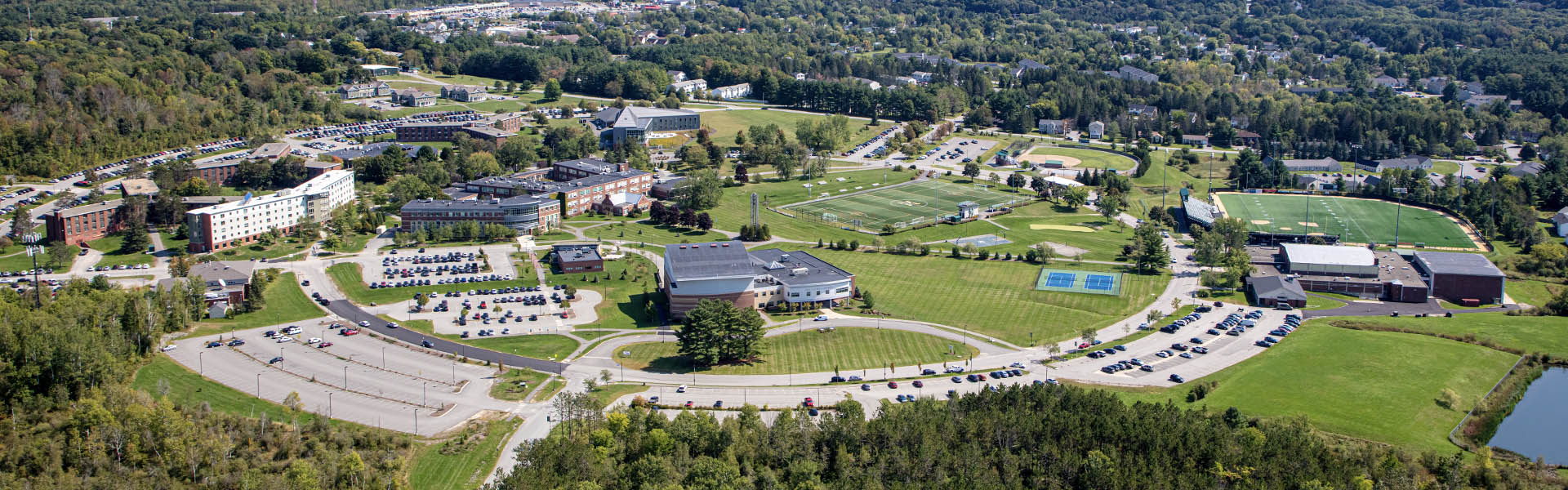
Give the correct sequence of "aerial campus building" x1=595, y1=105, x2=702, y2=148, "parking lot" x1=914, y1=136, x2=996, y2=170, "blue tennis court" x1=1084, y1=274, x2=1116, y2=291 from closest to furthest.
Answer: "blue tennis court" x1=1084, y1=274, x2=1116, y2=291, "parking lot" x1=914, y1=136, x2=996, y2=170, "aerial campus building" x1=595, y1=105, x2=702, y2=148

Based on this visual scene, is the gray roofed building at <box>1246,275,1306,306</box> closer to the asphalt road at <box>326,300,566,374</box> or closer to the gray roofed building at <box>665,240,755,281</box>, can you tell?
the gray roofed building at <box>665,240,755,281</box>

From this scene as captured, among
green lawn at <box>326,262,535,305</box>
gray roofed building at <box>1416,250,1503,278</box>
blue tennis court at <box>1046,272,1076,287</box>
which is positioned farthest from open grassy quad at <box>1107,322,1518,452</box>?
green lawn at <box>326,262,535,305</box>

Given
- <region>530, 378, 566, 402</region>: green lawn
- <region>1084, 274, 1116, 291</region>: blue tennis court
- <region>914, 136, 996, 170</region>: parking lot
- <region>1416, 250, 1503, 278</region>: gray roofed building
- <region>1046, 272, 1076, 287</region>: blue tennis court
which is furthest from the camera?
<region>914, 136, 996, 170</region>: parking lot

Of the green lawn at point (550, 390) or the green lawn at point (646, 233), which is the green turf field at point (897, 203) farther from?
the green lawn at point (550, 390)

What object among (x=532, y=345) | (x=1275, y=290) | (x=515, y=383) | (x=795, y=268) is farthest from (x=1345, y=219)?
(x=515, y=383)

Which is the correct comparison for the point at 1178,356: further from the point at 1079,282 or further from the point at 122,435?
the point at 122,435

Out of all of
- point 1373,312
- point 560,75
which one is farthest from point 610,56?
point 1373,312

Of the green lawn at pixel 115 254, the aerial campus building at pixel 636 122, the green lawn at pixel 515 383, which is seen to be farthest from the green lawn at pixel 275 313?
the aerial campus building at pixel 636 122

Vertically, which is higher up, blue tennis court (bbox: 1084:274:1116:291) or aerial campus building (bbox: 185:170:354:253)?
aerial campus building (bbox: 185:170:354:253)
